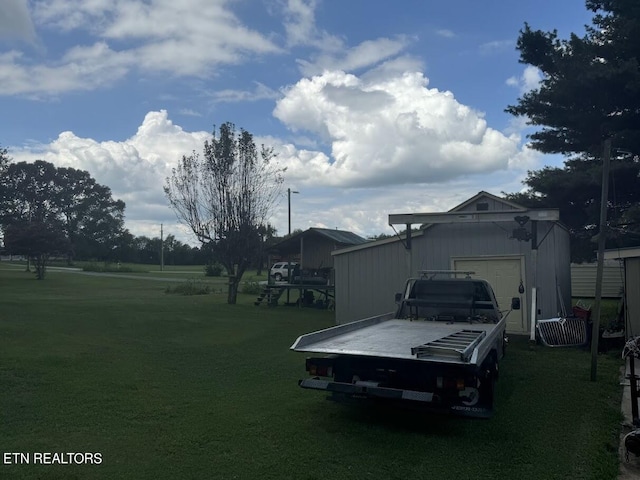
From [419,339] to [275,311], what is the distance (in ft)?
43.5

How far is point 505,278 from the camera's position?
46.7ft

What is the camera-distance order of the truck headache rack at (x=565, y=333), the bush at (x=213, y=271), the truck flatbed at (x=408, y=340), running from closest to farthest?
the truck flatbed at (x=408, y=340)
the truck headache rack at (x=565, y=333)
the bush at (x=213, y=271)

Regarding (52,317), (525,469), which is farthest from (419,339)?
(52,317)

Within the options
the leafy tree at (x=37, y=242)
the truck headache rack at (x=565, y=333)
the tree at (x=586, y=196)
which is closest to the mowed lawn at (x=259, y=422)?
the truck headache rack at (x=565, y=333)

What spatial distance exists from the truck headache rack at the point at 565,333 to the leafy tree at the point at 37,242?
3125 centimetres

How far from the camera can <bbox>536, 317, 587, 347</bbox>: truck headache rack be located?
11922mm

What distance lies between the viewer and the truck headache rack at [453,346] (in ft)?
17.6

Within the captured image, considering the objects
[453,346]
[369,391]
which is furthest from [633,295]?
[369,391]

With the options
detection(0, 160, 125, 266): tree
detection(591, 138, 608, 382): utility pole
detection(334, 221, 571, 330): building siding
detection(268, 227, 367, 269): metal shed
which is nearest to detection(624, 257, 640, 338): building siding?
detection(334, 221, 571, 330): building siding

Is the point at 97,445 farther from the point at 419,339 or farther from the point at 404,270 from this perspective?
the point at 404,270

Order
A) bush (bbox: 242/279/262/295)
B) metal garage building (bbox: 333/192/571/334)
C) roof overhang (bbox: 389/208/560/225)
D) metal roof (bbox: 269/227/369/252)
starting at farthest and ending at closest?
bush (bbox: 242/279/262/295) → metal roof (bbox: 269/227/369/252) → metal garage building (bbox: 333/192/571/334) → roof overhang (bbox: 389/208/560/225)

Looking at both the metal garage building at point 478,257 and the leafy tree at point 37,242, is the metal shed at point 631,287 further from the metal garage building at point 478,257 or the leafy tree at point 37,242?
the leafy tree at point 37,242

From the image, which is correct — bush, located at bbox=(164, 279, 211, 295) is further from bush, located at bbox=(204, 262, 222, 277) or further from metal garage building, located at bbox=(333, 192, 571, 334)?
bush, located at bbox=(204, 262, 222, 277)

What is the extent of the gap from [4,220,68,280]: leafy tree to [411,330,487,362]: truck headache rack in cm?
3266
